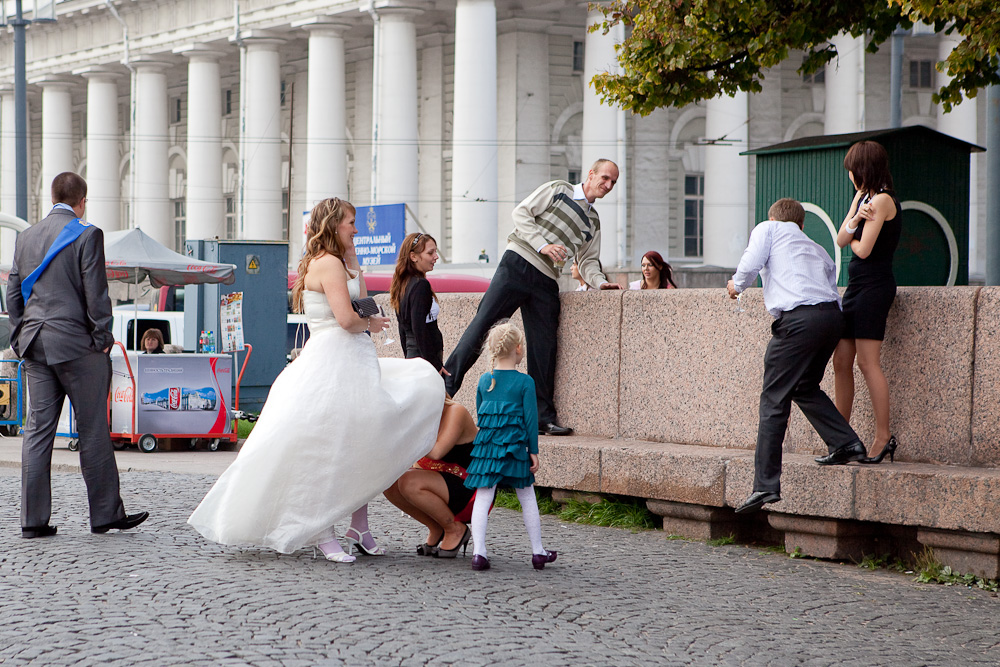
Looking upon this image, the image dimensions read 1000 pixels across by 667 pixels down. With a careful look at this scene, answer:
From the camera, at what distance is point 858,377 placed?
759 cm

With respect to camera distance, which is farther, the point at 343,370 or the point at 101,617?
the point at 343,370

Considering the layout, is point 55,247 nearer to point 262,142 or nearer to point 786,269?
point 786,269

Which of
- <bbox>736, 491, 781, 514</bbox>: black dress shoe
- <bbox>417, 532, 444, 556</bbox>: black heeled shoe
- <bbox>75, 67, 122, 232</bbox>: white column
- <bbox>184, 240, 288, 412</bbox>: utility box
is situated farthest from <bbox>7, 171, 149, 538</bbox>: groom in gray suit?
<bbox>75, 67, 122, 232</bbox>: white column

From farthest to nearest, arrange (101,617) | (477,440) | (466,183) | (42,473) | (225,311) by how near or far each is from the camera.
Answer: (466,183), (225,311), (42,473), (477,440), (101,617)

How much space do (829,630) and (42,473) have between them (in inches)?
175

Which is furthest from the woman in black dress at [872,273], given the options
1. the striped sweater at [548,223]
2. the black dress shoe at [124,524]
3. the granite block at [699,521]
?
the black dress shoe at [124,524]

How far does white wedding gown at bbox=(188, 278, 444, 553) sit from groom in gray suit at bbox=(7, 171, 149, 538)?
3.56ft

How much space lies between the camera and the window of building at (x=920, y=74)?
47031 millimetres

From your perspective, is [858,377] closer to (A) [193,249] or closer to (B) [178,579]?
(B) [178,579]

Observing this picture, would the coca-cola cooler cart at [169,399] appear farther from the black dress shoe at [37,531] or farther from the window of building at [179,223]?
the window of building at [179,223]

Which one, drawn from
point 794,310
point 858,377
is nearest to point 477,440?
point 794,310

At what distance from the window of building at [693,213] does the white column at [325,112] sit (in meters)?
12.6

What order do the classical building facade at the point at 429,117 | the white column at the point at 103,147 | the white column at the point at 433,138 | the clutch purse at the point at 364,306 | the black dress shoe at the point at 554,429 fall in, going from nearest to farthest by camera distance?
the clutch purse at the point at 364,306, the black dress shoe at the point at 554,429, the classical building facade at the point at 429,117, the white column at the point at 433,138, the white column at the point at 103,147

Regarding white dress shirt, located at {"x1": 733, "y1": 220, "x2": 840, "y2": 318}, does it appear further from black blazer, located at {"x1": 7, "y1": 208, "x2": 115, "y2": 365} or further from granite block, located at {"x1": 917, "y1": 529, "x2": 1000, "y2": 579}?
black blazer, located at {"x1": 7, "y1": 208, "x2": 115, "y2": 365}
